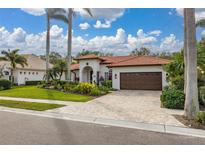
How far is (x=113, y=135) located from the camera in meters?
6.58

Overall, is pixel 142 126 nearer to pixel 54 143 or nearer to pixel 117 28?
pixel 54 143

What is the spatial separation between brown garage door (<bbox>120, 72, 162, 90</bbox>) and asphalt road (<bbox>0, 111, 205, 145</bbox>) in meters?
15.2

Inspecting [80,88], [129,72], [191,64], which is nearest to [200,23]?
[129,72]

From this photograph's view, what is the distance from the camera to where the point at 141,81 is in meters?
22.5

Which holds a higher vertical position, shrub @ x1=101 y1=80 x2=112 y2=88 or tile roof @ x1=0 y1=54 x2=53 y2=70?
tile roof @ x1=0 y1=54 x2=53 y2=70

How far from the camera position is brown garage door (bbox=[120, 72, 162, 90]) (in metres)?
22.0

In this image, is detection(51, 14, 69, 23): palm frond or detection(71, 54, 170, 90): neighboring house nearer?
detection(71, 54, 170, 90): neighboring house

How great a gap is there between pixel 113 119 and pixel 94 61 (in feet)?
57.8

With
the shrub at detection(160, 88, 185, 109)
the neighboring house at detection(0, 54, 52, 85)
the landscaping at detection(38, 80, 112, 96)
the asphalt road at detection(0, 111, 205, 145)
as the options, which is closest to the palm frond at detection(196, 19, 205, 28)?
the shrub at detection(160, 88, 185, 109)

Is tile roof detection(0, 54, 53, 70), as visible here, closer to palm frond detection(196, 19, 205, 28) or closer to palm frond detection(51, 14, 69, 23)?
palm frond detection(51, 14, 69, 23)

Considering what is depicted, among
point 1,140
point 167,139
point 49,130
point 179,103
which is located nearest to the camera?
point 1,140

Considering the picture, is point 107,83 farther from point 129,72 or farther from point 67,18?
point 67,18

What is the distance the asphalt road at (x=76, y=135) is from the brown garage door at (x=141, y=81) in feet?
50.0
